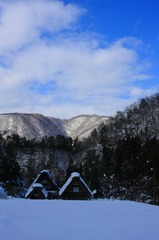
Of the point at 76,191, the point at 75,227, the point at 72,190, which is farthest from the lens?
the point at 72,190

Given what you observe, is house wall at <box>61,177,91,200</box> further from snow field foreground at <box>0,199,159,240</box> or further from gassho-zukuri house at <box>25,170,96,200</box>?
snow field foreground at <box>0,199,159,240</box>

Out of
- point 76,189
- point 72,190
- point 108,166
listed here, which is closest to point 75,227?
point 76,189

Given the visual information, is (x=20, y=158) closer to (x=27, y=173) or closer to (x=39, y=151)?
(x=39, y=151)

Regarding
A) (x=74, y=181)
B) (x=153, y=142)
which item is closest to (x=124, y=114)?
(x=153, y=142)

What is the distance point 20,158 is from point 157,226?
7635 centimetres

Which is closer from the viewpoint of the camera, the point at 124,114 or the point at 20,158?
the point at 20,158

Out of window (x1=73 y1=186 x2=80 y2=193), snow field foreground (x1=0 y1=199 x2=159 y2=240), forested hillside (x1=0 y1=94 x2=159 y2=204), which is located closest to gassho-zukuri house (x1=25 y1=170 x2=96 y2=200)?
window (x1=73 y1=186 x2=80 y2=193)

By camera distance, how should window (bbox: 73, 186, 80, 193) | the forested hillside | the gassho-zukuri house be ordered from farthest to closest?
1. the forested hillside
2. window (bbox: 73, 186, 80, 193)
3. the gassho-zukuri house

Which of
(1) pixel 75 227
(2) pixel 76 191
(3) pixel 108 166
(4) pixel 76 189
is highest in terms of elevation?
(1) pixel 75 227

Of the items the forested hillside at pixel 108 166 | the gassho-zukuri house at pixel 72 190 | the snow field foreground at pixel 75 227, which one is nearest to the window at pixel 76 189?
the gassho-zukuri house at pixel 72 190

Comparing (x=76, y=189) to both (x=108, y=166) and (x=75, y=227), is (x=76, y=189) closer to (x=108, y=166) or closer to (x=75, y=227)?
(x=108, y=166)

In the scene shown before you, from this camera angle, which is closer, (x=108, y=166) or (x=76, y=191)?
(x=76, y=191)

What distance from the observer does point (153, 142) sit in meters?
52.4

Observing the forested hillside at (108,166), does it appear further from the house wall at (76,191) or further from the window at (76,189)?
the window at (76,189)
